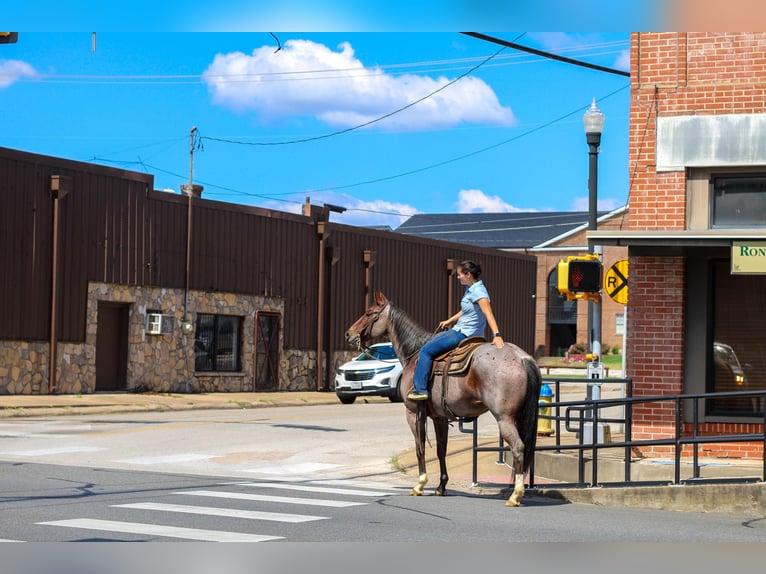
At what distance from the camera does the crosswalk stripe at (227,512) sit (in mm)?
11477

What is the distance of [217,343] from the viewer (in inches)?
1524

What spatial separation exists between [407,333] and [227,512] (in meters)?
3.66

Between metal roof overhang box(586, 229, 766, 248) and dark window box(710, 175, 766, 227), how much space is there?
42.8 inches

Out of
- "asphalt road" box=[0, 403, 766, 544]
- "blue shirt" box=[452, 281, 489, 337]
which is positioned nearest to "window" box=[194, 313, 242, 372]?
"asphalt road" box=[0, 403, 766, 544]

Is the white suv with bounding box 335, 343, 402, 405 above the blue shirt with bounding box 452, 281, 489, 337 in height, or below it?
below

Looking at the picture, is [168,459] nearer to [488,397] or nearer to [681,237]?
[488,397]

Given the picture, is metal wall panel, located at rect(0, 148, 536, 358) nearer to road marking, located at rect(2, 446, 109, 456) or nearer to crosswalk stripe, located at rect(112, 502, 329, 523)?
road marking, located at rect(2, 446, 109, 456)

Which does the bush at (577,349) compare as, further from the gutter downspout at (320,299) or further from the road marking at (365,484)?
the road marking at (365,484)

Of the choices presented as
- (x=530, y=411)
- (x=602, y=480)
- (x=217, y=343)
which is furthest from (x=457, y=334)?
(x=217, y=343)

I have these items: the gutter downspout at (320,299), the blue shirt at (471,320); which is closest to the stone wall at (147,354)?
the gutter downspout at (320,299)

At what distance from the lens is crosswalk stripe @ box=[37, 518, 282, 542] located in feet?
32.9

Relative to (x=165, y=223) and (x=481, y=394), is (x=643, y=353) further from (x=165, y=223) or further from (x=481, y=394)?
(x=165, y=223)

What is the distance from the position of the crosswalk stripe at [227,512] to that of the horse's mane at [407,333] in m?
3.21

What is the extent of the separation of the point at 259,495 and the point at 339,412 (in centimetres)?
1611
